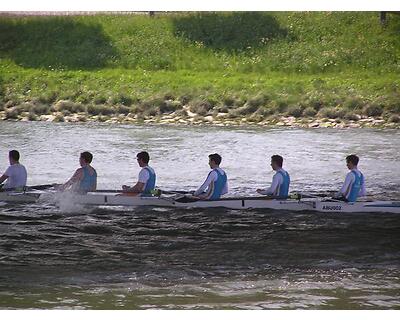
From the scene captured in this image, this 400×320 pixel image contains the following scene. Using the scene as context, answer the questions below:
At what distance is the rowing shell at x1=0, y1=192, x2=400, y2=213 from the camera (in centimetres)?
822

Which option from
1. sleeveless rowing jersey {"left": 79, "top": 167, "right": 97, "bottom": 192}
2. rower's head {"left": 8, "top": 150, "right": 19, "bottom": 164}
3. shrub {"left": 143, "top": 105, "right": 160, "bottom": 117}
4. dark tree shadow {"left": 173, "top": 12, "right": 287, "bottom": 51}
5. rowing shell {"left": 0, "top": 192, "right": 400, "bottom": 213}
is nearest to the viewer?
dark tree shadow {"left": 173, "top": 12, "right": 287, "bottom": 51}

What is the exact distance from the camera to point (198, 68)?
7910 mm

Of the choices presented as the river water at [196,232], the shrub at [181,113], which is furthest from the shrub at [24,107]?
the shrub at [181,113]

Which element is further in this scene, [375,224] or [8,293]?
[375,224]

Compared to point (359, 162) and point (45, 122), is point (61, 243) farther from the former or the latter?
point (359, 162)

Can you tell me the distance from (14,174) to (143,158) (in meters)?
1.00

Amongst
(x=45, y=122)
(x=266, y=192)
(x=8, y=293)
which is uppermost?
(x=45, y=122)

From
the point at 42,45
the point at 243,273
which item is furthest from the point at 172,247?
the point at 42,45

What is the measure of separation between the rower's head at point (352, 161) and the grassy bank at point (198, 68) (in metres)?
0.33

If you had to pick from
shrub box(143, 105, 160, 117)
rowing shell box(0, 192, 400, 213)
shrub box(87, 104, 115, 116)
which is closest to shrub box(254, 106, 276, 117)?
rowing shell box(0, 192, 400, 213)

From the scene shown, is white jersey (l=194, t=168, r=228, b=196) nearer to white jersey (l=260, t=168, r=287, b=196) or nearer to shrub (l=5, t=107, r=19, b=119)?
white jersey (l=260, t=168, r=287, b=196)

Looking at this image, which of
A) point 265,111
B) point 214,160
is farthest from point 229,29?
point 214,160

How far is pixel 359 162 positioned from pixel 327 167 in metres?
0.29

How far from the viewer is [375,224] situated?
8039mm
